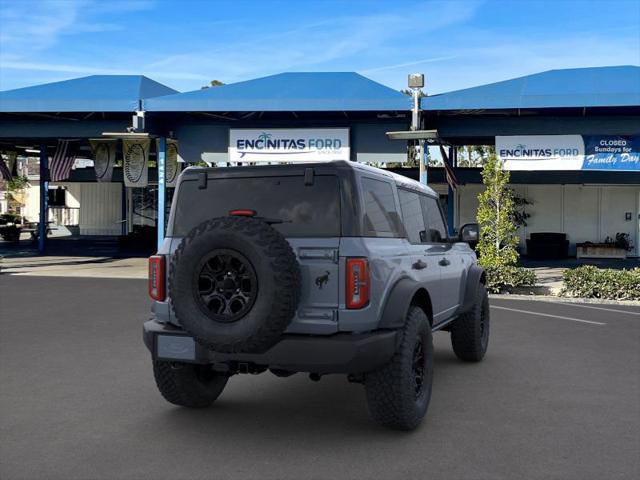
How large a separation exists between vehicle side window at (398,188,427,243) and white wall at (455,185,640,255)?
78.3ft

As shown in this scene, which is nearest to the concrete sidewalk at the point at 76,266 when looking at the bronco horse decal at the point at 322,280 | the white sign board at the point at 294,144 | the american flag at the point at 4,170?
the american flag at the point at 4,170

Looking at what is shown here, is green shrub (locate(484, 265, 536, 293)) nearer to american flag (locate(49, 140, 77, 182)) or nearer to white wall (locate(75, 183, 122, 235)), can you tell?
american flag (locate(49, 140, 77, 182))

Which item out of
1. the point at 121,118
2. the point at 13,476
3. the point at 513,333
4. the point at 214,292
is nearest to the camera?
the point at 13,476

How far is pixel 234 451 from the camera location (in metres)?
4.75

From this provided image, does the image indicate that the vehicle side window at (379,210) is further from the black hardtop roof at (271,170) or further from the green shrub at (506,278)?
the green shrub at (506,278)

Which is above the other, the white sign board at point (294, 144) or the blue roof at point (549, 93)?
the blue roof at point (549, 93)

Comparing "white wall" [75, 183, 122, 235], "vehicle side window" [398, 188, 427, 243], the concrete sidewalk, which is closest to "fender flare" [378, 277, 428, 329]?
"vehicle side window" [398, 188, 427, 243]

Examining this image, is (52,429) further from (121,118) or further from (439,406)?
(121,118)

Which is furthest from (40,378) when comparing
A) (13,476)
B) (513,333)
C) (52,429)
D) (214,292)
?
(513,333)

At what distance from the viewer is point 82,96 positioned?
22094mm

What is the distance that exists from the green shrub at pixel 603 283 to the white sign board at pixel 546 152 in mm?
5859

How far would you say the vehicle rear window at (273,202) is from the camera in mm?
4941

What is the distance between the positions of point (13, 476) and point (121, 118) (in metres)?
21.5

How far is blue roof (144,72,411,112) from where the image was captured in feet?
65.8
